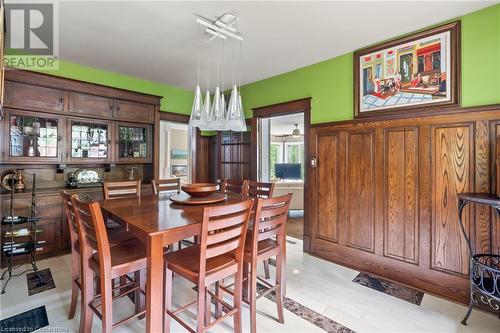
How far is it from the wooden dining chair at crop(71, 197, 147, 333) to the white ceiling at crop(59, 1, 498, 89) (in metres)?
1.72

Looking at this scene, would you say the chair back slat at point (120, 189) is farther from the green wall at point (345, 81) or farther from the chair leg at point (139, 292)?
the green wall at point (345, 81)

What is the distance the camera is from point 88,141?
3496 mm

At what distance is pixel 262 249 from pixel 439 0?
2484 mm

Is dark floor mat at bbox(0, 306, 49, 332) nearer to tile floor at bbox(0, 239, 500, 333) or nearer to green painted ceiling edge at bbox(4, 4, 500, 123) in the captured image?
tile floor at bbox(0, 239, 500, 333)

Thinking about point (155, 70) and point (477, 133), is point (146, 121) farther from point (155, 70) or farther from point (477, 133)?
point (477, 133)

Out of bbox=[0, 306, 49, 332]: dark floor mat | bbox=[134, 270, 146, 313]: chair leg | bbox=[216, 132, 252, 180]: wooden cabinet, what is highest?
bbox=[216, 132, 252, 180]: wooden cabinet

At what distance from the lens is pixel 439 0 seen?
6.57 feet

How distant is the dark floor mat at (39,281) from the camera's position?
7.67 feet

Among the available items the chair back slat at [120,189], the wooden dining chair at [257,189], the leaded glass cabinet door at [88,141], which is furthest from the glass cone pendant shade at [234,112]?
the leaded glass cabinet door at [88,141]

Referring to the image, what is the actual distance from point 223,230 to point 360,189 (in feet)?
6.55

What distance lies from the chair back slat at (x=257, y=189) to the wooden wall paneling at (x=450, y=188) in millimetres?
1644

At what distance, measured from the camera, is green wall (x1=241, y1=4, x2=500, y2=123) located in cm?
207

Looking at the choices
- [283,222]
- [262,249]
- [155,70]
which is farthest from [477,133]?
[155,70]

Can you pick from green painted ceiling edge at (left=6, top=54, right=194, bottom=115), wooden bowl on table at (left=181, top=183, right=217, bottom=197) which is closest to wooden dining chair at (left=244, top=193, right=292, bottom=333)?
wooden bowl on table at (left=181, top=183, right=217, bottom=197)
